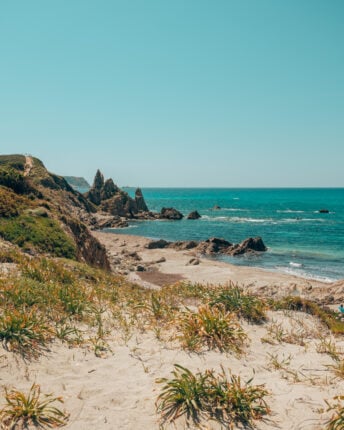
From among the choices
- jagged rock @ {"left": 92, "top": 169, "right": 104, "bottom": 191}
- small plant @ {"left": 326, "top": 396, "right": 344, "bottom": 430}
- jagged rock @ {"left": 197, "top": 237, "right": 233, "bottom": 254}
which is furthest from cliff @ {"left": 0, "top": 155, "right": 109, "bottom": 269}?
jagged rock @ {"left": 92, "top": 169, "right": 104, "bottom": 191}

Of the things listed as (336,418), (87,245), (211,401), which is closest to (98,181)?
(87,245)

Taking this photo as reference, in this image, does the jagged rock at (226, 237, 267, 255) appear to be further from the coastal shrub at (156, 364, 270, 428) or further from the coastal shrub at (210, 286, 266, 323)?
the coastal shrub at (156, 364, 270, 428)

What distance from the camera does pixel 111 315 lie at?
9461 millimetres

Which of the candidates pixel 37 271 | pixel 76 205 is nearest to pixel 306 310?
pixel 37 271

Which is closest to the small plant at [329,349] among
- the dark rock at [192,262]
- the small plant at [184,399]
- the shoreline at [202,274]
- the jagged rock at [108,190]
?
the small plant at [184,399]

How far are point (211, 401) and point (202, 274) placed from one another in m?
30.1

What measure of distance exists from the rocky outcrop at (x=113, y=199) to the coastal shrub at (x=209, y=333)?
9291cm

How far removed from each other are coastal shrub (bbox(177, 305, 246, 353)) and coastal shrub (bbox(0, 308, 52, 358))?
331 cm

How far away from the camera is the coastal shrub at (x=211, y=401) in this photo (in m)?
5.16

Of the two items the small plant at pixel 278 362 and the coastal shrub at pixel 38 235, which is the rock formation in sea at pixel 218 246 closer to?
the coastal shrub at pixel 38 235

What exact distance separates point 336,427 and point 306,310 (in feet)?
22.0

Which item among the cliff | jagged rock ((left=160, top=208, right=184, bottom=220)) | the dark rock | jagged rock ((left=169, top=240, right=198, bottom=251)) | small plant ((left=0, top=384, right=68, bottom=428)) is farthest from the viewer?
jagged rock ((left=160, top=208, right=184, bottom=220))

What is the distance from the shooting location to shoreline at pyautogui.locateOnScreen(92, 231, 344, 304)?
23.7m

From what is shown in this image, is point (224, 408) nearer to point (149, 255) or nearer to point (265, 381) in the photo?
point (265, 381)
